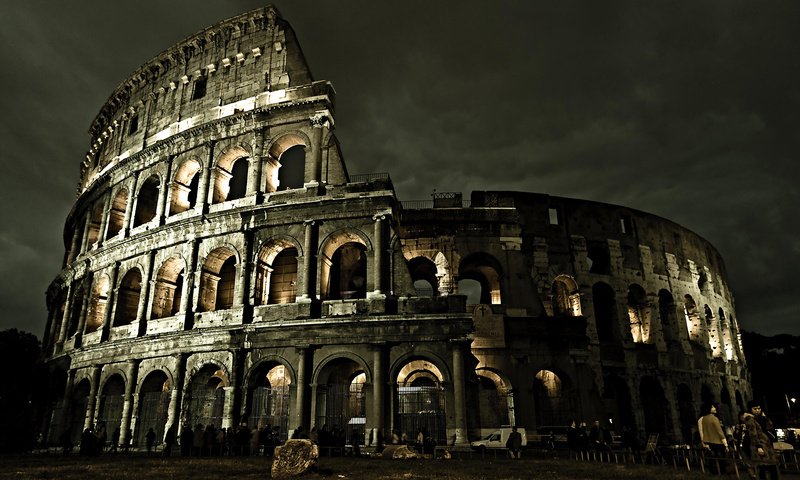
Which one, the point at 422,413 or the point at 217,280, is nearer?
the point at 422,413

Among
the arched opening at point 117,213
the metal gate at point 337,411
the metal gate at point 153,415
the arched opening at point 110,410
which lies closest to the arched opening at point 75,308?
the arched opening at point 117,213

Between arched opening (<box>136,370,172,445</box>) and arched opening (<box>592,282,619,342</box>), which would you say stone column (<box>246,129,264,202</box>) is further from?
arched opening (<box>592,282,619,342</box>)

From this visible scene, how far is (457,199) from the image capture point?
2233 cm

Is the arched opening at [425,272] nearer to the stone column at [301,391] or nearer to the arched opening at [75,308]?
the stone column at [301,391]

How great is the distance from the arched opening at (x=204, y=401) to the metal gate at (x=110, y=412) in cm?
316

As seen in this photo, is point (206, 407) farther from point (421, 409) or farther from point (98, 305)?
point (98, 305)

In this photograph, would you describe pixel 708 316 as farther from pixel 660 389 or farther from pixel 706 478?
pixel 706 478

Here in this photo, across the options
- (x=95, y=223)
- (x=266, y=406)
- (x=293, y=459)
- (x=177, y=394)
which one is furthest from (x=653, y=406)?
(x=95, y=223)

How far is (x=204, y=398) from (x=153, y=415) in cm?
234

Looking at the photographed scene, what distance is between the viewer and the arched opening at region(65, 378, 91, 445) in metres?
20.3

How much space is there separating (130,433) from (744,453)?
17.9 meters

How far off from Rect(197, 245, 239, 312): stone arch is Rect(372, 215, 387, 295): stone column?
5177 mm

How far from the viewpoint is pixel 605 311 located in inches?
972

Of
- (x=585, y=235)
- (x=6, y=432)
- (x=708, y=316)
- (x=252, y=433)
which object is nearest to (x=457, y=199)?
(x=585, y=235)
